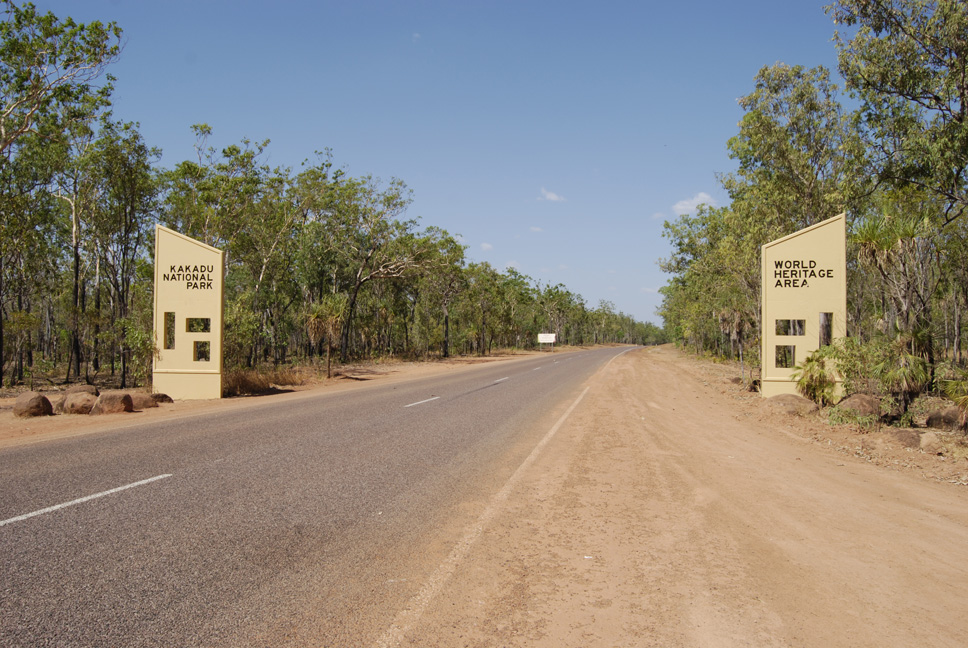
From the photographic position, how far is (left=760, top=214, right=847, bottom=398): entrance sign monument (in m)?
14.9

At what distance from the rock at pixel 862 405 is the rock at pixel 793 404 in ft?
3.74

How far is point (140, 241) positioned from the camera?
34000 millimetres

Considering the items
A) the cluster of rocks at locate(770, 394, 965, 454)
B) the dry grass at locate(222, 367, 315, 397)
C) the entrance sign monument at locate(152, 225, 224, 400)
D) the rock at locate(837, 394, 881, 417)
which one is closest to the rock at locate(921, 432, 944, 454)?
the cluster of rocks at locate(770, 394, 965, 454)

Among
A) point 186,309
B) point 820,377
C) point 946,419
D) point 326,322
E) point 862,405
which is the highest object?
point 186,309

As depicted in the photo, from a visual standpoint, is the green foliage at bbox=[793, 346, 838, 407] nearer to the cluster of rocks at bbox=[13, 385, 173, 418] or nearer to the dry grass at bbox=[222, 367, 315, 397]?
the dry grass at bbox=[222, 367, 315, 397]

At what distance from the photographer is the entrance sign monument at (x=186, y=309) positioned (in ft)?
57.9

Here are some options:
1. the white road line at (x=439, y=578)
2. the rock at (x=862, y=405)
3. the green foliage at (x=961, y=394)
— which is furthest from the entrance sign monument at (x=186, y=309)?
the green foliage at (x=961, y=394)

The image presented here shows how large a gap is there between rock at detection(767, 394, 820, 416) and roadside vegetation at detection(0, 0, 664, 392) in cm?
1648

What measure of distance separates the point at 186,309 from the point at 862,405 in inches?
708

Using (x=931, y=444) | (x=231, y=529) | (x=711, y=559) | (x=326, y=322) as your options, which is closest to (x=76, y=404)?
(x=231, y=529)

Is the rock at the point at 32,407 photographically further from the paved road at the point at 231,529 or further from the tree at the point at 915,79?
the tree at the point at 915,79

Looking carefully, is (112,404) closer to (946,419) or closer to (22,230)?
(22,230)

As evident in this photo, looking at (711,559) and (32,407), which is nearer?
(711,559)

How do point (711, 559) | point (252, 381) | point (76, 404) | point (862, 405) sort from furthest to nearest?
1. point (252, 381)
2. point (76, 404)
3. point (862, 405)
4. point (711, 559)
